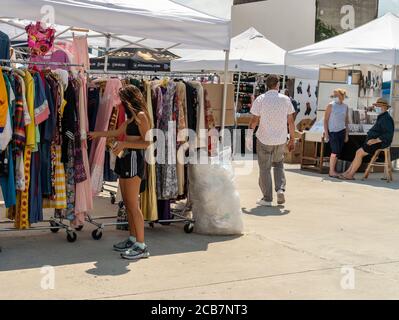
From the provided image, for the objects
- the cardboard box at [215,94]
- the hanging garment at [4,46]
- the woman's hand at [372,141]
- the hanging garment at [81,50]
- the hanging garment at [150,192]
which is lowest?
the hanging garment at [150,192]

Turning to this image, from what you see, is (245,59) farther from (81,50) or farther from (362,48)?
(81,50)

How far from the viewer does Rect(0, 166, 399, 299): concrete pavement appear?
5.04m

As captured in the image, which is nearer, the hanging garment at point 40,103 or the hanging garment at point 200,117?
the hanging garment at point 40,103

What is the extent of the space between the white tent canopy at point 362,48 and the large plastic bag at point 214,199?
6840mm

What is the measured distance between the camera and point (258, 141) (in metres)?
9.07

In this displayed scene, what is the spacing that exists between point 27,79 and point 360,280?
3553mm

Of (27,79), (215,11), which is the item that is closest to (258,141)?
(27,79)

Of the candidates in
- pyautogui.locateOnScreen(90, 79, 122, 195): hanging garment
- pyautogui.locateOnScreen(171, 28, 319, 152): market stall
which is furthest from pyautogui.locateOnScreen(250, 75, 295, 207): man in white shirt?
pyautogui.locateOnScreen(171, 28, 319, 152): market stall

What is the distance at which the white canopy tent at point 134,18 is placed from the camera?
6.26 meters

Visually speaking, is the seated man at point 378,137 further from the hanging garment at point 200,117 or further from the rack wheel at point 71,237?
the rack wheel at point 71,237

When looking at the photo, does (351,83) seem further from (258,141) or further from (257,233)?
(257,233)

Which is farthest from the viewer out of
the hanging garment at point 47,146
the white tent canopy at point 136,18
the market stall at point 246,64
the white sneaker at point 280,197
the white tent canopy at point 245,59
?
the market stall at point 246,64

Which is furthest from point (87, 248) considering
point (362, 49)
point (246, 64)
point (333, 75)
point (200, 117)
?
point (246, 64)

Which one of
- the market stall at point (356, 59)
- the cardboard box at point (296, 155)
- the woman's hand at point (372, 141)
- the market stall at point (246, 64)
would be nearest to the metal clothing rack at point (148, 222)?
the woman's hand at point (372, 141)
